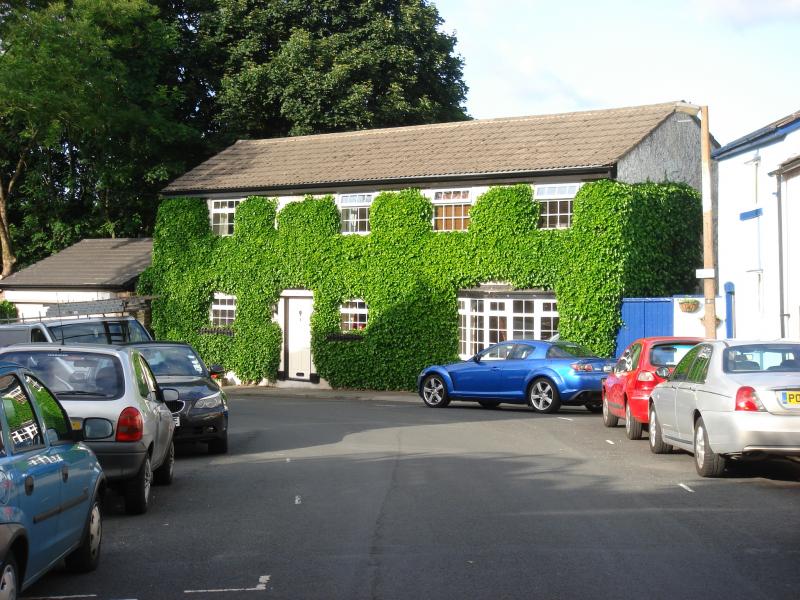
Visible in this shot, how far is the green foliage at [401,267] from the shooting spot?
29641 mm

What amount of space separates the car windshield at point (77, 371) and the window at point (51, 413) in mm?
2726

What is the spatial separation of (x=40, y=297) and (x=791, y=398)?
34.1m

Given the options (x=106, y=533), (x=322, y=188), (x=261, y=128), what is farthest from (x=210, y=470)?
(x=261, y=128)

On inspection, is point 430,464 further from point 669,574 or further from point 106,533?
point 669,574

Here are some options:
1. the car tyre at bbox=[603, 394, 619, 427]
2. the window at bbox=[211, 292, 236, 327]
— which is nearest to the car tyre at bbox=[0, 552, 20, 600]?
the car tyre at bbox=[603, 394, 619, 427]

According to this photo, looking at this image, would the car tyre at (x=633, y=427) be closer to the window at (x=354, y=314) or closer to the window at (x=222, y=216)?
the window at (x=354, y=314)

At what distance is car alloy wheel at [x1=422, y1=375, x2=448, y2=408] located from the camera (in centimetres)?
2603

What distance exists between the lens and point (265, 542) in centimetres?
893

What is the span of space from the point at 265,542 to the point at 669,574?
320 cm

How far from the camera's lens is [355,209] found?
3447cm

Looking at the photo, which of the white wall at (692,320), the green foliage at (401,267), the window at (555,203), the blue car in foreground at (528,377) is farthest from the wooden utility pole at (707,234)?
the window at (555,203)

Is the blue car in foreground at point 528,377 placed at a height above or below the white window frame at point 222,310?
below

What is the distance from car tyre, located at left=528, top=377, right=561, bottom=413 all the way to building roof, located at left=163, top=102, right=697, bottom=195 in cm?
770

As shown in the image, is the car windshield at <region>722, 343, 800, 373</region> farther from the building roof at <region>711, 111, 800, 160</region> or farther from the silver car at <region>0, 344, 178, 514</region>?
the building roof at <region>711, 111, 800, 160</region>
